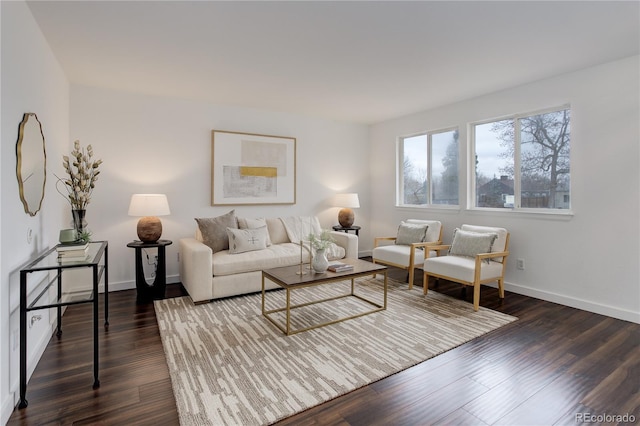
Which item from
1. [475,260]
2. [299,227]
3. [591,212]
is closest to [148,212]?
[299,227]

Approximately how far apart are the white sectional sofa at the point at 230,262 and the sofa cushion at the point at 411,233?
70 centimetres

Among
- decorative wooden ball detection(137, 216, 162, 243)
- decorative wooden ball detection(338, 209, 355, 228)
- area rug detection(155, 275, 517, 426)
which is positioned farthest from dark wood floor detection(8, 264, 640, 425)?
decorative wooden ball detection(338, 209, 355, 228)

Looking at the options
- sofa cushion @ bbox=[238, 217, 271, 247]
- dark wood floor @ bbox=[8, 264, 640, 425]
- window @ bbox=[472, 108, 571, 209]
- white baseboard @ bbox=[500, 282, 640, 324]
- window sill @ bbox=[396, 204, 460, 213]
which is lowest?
dark wood floor @ bbox=[8, 264, 640, 425]

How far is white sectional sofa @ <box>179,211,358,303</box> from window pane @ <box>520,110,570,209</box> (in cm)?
231

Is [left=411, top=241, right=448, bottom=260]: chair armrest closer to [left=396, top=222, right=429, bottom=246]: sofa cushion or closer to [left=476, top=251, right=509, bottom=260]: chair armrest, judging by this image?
[left=396, top=222, right=429, bottom=246]: sofa cushion

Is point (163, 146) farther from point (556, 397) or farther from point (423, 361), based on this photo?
point (556, 397)

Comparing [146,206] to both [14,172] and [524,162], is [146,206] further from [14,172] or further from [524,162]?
[524,162]

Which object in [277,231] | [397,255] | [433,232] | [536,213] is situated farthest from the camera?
[277,231]

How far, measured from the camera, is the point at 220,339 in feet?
8.89

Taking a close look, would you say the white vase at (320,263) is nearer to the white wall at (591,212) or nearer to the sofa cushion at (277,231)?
the sofa cushion at (277,231)

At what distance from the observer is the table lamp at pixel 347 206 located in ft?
17.9

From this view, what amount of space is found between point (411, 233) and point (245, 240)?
2294 mm

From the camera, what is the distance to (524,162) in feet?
13.2

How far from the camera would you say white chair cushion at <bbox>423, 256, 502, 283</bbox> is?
3.45 meters
